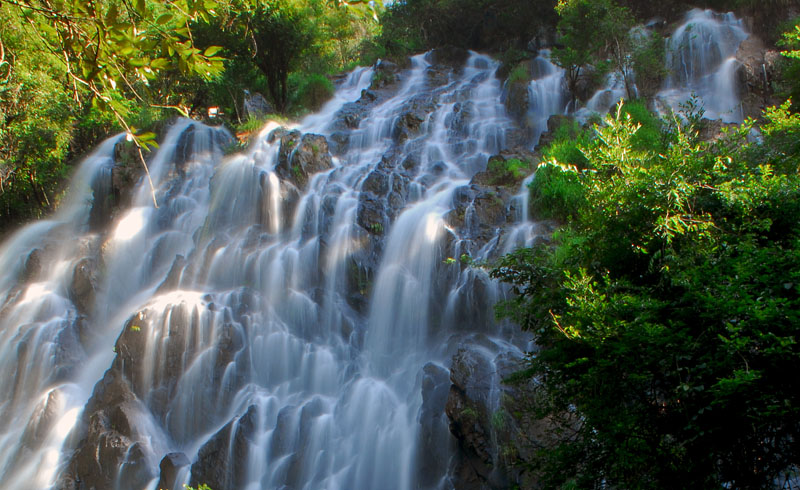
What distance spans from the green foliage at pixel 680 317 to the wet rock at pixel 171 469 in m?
7.13

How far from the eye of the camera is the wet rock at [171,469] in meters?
9.77

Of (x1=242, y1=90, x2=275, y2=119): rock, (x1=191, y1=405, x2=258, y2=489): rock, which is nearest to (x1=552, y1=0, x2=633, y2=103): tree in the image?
(x1=242, y1=90, x2=275, y2=119): rock

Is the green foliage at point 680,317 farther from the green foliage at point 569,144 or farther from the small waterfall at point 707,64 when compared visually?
the small waterfall at point 707,64

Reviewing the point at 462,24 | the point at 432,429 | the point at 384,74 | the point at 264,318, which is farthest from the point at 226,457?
the point at 462,24

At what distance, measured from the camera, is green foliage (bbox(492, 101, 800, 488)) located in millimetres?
4242

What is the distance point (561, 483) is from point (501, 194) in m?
8.72

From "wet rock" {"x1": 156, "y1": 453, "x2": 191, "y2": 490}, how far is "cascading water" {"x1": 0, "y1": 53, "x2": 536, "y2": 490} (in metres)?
0.03

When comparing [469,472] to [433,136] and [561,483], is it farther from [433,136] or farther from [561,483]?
[433,136]

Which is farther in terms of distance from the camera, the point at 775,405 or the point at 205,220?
the point at 205,220

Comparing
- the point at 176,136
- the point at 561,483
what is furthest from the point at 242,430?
Answer: the point at 176,136

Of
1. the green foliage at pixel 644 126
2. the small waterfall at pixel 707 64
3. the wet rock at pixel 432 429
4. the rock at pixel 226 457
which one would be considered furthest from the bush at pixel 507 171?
the rock at pixel 226 457

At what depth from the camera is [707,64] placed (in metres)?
17.2

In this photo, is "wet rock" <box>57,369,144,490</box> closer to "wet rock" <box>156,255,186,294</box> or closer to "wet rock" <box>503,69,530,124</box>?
"wet rock" <box>156,255,186,294</box>

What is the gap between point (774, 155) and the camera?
243 inches
